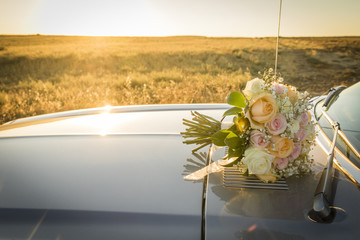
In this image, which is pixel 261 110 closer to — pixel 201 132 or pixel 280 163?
pixel 280 163

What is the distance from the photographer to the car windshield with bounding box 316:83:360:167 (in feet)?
4.29

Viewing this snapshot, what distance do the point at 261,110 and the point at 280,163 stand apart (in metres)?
0.25

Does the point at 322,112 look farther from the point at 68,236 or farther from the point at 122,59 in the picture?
the point at 122,59

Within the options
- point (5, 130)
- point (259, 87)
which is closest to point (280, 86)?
point (259, 87)

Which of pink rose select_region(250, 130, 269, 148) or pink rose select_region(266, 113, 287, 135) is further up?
pink rose select_region(266, 113, 287, 135)

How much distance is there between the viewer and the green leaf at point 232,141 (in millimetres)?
1237

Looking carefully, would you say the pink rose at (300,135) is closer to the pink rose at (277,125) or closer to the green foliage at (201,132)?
the pink rose at (277,125)

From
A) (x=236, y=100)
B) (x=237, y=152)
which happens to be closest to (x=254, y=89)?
(x=236, y=100)

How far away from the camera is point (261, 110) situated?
1.20 metres

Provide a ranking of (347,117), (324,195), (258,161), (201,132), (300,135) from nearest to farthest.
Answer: (324,195)
(258,161)
(300,135)
(347,117)
(201,132)

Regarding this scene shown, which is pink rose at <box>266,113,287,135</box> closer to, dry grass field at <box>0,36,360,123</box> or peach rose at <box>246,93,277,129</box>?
peach rose at <box>246,93,277,129</box>

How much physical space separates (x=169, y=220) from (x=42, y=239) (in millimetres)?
430

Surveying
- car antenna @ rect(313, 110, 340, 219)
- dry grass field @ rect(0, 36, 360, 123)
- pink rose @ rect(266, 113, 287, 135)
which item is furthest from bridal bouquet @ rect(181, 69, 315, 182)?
dry grass field @ rect(0, 36, 360, 123)

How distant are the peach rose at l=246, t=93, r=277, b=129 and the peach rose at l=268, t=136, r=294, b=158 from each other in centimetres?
10
